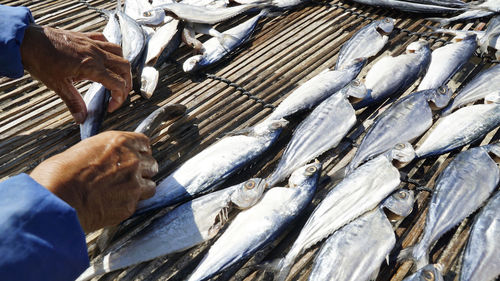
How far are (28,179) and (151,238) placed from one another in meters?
0.69

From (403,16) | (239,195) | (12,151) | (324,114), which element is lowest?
(12,151)

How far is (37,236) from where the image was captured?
1.50m

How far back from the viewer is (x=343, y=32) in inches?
147

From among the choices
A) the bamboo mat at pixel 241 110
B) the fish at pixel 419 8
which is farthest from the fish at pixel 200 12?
the fish at pixel 419 8

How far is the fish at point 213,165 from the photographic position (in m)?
2.23

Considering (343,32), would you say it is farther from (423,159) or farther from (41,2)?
(41,2)

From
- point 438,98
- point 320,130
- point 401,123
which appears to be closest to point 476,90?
point 438,98

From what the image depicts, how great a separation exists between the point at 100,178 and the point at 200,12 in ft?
7.35

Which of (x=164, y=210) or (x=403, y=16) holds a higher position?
(x=403, y=16)

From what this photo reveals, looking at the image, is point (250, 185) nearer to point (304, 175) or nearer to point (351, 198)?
point (304, 175)

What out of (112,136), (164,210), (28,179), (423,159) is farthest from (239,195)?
(423,159)

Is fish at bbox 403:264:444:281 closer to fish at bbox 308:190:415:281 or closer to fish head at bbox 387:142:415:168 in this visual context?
Result: fish at bbox 308:190:415:281

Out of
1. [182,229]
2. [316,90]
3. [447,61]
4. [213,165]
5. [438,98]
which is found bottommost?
[182,229]

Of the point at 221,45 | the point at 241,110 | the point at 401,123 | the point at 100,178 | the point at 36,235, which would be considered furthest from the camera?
the point at 221,45
